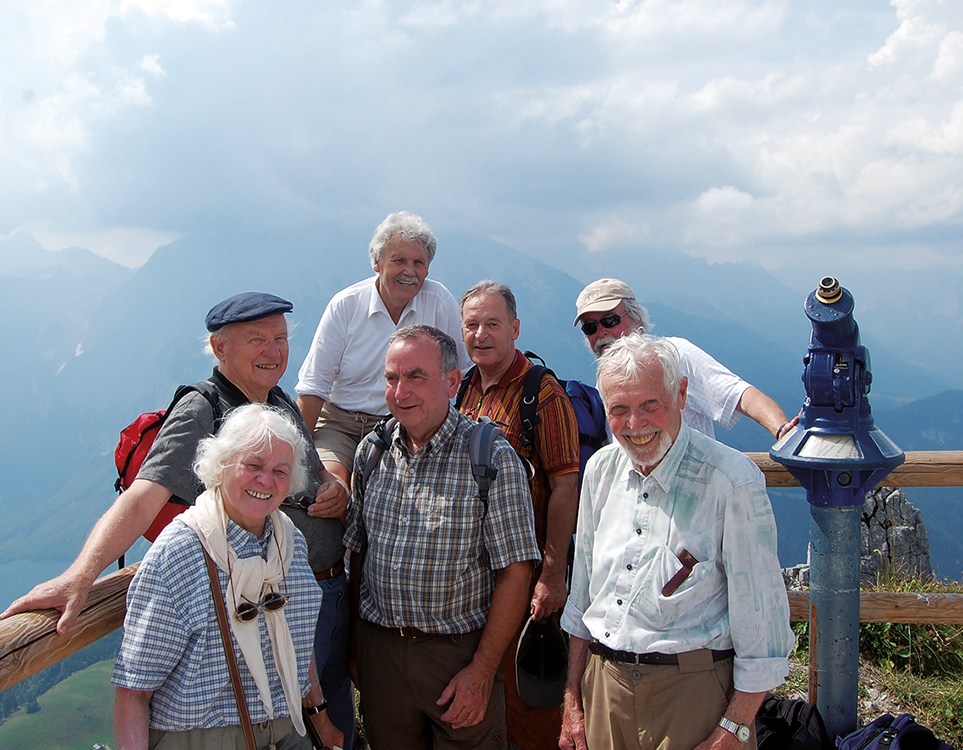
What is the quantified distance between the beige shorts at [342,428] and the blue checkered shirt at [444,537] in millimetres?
1204

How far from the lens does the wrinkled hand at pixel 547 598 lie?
116 inches

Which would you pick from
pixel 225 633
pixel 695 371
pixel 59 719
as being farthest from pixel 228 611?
pixel 59 719

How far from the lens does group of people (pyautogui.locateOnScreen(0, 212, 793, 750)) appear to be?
2.10 metres

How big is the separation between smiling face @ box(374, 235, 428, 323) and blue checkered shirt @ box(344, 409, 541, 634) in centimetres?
145

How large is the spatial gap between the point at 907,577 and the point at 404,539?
451 cm

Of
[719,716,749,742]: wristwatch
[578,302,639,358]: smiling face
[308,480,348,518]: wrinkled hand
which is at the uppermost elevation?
[578,302,639,358]: smiling face

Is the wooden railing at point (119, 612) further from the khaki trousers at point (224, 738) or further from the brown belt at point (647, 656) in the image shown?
the brown belt at point (647, 656)

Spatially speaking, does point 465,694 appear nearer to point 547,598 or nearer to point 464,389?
point 547,598

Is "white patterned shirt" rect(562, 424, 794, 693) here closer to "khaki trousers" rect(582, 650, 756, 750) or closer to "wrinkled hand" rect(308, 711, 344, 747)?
"khaki trousers" rect(582, 650, 756, 750)

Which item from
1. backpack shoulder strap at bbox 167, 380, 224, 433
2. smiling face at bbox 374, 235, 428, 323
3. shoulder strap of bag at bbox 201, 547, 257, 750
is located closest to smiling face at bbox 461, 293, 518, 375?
smiling face at bbox 374, 235, 428, 323

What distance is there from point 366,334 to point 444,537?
174 cm

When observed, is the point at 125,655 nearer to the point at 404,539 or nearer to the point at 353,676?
the point at 404,539

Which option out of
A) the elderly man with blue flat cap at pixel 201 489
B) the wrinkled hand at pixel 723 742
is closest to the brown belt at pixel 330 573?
the elderly man with blue flat cap at pixel 201 489

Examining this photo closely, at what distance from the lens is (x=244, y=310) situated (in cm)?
277
